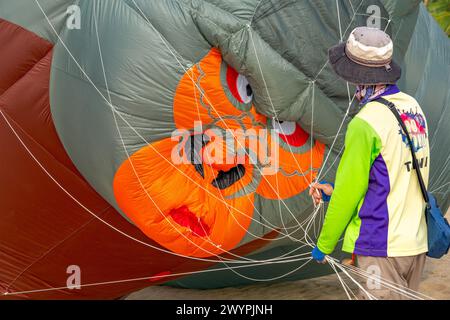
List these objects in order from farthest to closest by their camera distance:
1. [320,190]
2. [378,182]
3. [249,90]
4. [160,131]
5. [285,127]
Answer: [285,127] → [249,90] → [160,131] → [320,190] → [378,182]

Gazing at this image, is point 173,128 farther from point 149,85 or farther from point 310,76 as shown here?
point 310,76

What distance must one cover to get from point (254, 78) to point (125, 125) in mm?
767

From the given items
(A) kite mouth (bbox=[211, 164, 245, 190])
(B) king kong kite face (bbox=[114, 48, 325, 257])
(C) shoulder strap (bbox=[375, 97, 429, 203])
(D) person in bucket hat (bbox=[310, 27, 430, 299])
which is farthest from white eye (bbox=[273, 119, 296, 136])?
(C) shoulder strap (bbox=[375, 97, 429, 203])

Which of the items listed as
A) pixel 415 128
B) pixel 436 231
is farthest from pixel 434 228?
pixel 415 128

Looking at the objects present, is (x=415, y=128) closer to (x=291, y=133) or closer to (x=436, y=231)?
(x=436, y=231)

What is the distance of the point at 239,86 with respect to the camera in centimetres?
409

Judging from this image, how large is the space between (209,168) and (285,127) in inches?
21.5

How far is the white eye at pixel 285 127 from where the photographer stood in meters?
4.18

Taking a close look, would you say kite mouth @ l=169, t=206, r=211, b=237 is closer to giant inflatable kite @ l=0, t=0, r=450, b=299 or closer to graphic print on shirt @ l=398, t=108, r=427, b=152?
giant inflatable kite @ l=0, t=0, r=450, b=299

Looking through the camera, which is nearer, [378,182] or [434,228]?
[378,182]

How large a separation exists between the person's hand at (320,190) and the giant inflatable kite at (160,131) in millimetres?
830

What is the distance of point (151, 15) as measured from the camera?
3895 millimetres

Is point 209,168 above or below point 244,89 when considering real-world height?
below

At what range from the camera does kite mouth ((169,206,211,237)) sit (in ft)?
13.0
